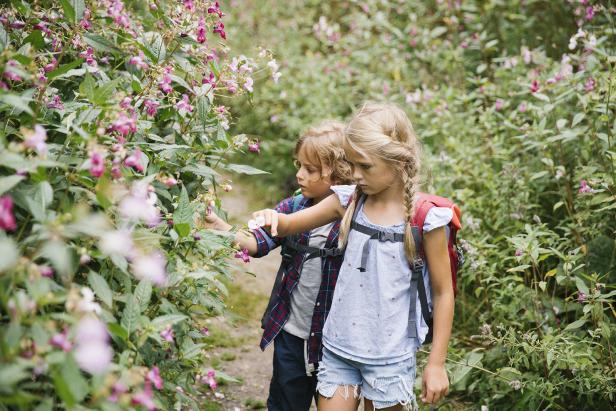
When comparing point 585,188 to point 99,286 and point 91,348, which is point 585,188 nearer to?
point 99,286

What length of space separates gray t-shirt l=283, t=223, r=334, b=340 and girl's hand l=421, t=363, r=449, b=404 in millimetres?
546

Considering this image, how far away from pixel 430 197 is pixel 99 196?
1.23 meters

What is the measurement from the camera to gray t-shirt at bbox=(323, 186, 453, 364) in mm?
2172

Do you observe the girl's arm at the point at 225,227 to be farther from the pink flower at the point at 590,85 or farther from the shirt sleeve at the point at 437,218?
the pink flower at the point at 590,85

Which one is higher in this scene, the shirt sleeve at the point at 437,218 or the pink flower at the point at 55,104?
the pink flower at the point at 55,104

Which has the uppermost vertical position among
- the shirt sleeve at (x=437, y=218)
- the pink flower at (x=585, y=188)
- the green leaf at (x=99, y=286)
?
the pink flower at (x=585, y=188)

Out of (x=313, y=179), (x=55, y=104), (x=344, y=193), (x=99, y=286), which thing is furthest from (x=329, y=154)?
(x=99, y=286)

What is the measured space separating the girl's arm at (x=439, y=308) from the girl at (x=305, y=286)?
1.48 ft

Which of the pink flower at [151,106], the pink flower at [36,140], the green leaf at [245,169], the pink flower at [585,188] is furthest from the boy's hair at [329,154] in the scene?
the pink flower at [36,140]

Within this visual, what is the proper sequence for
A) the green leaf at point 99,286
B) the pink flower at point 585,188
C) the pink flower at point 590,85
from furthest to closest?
the pink flower at point 590,85
the pink flower at point 585,188
the green leaf at point 99,286

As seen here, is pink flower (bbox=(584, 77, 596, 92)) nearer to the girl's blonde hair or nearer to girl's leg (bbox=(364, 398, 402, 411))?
the girl's blonde hair

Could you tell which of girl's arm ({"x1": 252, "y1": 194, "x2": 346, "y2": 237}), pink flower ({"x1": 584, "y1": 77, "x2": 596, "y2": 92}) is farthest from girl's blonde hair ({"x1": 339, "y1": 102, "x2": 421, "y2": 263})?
pink flower ({"x1": 584, "y1": 77, "x2": 596, "y2": 92})

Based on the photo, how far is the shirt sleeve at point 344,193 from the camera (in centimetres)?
237

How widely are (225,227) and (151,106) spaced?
1.65 ft
